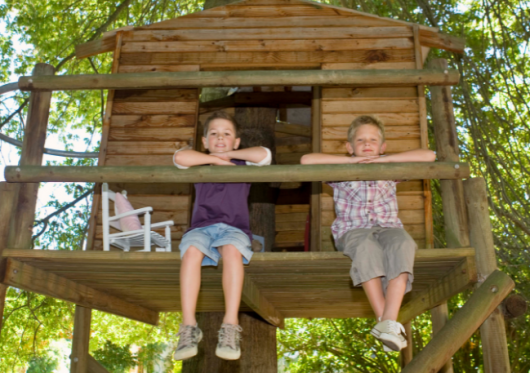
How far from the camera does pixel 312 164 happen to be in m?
4.06

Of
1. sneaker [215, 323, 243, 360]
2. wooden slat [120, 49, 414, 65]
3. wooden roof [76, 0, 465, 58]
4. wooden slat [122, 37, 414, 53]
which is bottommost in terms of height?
sneaker [215, 323, 243, 360]

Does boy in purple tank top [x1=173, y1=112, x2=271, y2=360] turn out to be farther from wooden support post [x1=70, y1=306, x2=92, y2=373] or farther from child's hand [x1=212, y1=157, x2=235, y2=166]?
wooden support post [x1=70, y1=306, x2=92, y2=373]

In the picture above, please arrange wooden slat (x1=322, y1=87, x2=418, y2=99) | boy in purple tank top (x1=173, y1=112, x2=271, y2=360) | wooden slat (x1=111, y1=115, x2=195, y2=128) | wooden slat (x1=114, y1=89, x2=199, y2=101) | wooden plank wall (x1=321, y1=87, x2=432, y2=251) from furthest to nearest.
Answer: wooden slat (x1=114, y1=89, x2=199, y2=101) → wooden slat (x1=111, y1=115, x2=195, y2=128) → wooden slat (x1=322, y1=87, x2=418, y2=99) → wooden plank wall (x1=321, y1=87, x2=432, y2=251) → boy in purple tank top (x1=173, y1=112, x2=271, y2=360)

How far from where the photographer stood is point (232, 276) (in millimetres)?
3990

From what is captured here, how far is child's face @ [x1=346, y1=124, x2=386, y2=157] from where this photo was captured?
4.48 metres

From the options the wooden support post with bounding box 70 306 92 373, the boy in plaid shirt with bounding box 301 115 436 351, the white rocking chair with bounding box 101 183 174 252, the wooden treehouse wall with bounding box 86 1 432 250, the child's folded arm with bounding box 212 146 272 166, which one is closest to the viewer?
the boy in plaid shirt with bounding box 301 115 436 351

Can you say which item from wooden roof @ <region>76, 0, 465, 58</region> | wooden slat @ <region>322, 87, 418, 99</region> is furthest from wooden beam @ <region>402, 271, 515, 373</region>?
wooden roof @ <region>76, 0, 465, 58</region>

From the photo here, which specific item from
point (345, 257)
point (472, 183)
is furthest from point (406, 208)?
point (345, 257)

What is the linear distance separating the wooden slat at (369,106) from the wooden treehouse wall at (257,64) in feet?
0.04

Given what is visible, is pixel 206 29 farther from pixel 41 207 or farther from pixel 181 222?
pixel 41 207

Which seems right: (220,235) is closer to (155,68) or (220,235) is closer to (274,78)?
(274,78)

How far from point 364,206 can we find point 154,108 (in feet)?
12.0

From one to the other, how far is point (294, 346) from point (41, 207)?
6756 mm

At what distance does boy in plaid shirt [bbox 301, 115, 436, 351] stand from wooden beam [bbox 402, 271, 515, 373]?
0.26m
